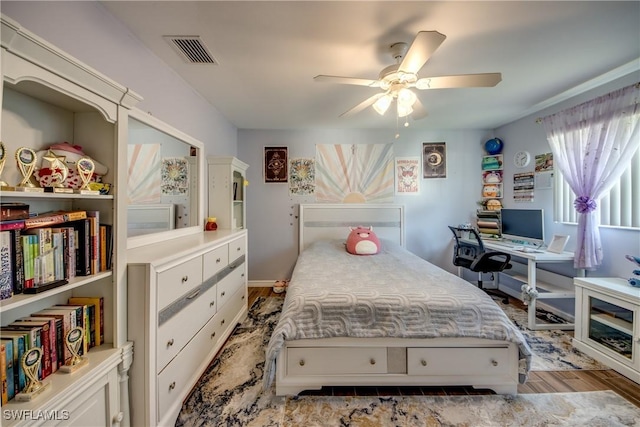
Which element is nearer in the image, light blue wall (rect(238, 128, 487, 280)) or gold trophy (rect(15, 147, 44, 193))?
gold trophy (rect(15, 147, 44, 193))

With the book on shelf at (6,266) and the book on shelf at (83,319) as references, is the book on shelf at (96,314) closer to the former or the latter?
the book on shelf at (83,319)

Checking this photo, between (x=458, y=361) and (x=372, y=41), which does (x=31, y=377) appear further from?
(x=372, y=41)

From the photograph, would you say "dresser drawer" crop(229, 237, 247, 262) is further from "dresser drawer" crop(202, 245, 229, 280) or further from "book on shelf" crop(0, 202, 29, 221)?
"book on shelf" crop(0, 202, 29, 221)

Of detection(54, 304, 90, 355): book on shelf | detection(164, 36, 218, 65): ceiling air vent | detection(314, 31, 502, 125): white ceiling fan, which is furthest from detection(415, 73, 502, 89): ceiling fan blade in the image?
detection(54, 304, 90, 355): book on shelf

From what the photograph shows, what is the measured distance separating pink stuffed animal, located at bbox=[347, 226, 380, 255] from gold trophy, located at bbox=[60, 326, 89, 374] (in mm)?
2304

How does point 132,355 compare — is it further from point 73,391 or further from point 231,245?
point 231,245

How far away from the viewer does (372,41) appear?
1.74 m

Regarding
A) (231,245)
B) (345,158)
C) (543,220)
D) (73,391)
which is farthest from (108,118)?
(543,220)

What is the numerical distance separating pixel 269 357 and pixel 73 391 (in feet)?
2.90

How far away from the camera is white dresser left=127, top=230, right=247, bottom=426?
1229 millimetres

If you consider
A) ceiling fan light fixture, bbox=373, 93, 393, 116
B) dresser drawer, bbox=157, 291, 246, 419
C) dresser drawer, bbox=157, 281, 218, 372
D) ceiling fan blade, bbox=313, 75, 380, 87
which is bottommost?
dresser drawer, bbox=157, 291, 246, 419

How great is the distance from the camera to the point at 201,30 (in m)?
1.65

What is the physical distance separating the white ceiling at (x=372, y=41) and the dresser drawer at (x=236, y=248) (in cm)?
154

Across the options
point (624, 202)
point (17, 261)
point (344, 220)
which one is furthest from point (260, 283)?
point (624, 202)
